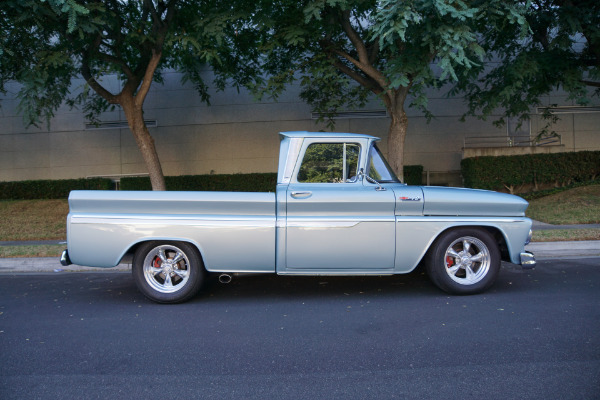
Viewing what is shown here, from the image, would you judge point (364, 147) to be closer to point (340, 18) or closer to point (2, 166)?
point (340, 18)

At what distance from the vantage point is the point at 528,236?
18.5ft

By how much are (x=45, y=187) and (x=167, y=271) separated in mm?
14524

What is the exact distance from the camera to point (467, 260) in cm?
558

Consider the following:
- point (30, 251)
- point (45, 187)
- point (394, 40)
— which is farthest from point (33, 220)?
point (394, 40)

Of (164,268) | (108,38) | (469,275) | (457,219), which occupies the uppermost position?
(108,38)

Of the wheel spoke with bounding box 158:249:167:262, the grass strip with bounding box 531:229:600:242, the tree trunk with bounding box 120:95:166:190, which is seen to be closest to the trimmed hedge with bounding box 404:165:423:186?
the grass strip with bounding box 531:229:600:242

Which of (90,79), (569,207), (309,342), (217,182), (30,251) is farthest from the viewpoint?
(217,182)

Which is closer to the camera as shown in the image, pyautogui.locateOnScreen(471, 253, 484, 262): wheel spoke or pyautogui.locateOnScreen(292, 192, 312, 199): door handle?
pyautogui.locateOnScreen(292, 192, 312, 199): door handle

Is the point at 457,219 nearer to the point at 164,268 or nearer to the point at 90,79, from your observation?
the point at 164,268

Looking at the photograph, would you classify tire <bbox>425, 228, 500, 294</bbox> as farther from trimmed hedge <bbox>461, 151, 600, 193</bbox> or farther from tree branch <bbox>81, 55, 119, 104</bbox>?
trimmed hedge <bbox>461, 151, 600, 193</bbox>

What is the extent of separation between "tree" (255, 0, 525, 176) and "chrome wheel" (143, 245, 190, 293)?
519 centimetres

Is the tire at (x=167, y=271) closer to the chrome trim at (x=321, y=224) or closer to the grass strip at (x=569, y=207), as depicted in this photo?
the chrome trim at (x=321, y=224)

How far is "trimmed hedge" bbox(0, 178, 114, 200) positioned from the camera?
17594mm

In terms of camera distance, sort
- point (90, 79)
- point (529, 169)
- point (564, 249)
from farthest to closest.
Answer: point (529, 169) → point (90, 79) → point (564, 249)
